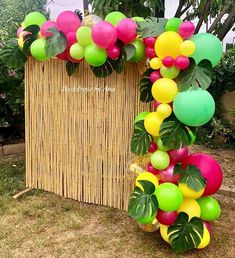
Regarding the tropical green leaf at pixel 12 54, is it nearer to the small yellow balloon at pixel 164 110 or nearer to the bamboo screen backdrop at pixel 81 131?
the bamboo screen backdrop at pixel 81 131

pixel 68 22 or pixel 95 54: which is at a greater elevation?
pixel 68 22

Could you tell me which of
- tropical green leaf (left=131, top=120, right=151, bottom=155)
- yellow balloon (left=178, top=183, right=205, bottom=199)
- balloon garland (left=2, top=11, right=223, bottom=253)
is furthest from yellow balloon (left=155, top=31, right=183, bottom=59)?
yellow balloon (left=178, top=183, right=205, bottom=199)

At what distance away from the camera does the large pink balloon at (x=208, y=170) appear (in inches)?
107

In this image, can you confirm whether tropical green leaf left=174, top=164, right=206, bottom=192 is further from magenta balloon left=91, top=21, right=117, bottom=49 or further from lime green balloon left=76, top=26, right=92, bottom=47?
lime green balloon left=76, top=26, right=92, bottom=47

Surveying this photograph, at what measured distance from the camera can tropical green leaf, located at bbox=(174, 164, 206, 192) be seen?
2.58 meters

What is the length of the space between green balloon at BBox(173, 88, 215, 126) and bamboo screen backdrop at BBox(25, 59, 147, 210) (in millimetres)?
683

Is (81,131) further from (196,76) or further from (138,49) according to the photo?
(196,76)

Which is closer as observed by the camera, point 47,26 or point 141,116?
point 141,116

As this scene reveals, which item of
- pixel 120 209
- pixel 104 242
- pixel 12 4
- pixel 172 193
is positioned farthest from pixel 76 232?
pixel 12 4

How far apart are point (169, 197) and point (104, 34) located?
132 cm

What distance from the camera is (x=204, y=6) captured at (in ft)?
Result: 11.9

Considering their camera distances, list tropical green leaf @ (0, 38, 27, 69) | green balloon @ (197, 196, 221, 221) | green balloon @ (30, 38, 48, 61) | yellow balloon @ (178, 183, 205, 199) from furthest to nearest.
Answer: tropical green leaf @ (0, 38, 27, 69) → green balloon @ (30, 38, 48, 61) → green balloon @ (197, 196, 221, 221) → yellow balloon @ (178, 183, 205, 199)

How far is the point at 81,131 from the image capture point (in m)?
3.41

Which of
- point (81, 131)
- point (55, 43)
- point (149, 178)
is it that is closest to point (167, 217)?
point (149, 178)
